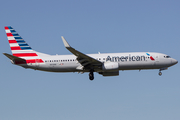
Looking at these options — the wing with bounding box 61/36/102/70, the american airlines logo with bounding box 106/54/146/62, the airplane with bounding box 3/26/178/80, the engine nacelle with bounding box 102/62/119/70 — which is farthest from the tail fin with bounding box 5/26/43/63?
the american airlines logo with bounding box 106/54/146/62

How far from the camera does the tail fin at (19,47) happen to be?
5381 cm

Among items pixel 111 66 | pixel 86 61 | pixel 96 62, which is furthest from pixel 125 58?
pixel 86 61

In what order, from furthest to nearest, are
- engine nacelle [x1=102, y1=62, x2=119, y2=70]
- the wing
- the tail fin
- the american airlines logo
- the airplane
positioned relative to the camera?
the tail fin → the american airlines logo → the airplane → engine nacelle [x1=102, y1=62, x2=119, y2=70] → the wing

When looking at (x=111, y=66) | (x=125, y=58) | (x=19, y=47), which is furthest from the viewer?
(x=19, y=47)

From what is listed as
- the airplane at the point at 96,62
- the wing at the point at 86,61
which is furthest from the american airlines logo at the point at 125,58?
the wing at the point at 86,61

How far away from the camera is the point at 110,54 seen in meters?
52.2

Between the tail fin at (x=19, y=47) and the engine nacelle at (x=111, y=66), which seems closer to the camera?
the engine nacelle at (x=111, y=66)

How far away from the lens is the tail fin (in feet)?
177

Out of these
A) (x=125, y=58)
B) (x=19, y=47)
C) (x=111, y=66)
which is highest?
(x=19, y=47)

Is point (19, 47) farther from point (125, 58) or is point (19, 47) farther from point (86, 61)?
point (125, 58)

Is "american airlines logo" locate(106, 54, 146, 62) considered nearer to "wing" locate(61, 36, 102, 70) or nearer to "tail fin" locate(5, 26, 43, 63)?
"wing" locate(61, 36, 102, 70)

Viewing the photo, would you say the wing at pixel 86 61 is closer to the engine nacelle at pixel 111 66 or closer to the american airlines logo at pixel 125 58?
the engine nacelle at pixel 111 66

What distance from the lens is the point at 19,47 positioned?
55.1 m

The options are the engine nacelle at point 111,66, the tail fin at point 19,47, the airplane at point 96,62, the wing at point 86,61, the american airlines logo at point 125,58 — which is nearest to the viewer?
the wing at point 86,61
